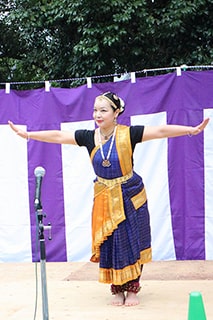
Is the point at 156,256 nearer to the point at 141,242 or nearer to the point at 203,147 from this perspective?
the point at 203,147

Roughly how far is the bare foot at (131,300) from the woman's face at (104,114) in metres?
1.27

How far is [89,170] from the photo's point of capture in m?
5.64

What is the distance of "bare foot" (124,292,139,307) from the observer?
13.2ft

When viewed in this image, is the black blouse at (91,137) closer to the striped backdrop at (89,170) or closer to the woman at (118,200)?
the woman at (118,200)

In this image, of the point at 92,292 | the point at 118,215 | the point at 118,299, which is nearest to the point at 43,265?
the point at 118,215

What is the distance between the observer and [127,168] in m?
3.96

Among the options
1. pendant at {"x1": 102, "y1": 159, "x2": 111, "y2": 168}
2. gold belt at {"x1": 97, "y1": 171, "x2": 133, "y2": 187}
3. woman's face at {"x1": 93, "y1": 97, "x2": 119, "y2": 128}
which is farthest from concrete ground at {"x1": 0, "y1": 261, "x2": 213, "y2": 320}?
woman's face at {"x1": 93, "y1": 97, "x2": 119, "y2": 128}

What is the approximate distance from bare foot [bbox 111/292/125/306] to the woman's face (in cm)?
128

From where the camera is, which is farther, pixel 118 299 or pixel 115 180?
pixel 118 299

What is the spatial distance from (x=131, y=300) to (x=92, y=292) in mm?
534

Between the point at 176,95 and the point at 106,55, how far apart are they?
222 cm

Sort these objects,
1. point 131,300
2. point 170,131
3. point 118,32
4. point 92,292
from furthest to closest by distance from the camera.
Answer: point 118,32 → point 92,292 → point 131,300 → point 170,131

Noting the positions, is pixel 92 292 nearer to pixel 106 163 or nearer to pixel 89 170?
pixel 106 163

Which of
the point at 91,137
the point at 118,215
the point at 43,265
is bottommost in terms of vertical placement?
the point at 43,265
